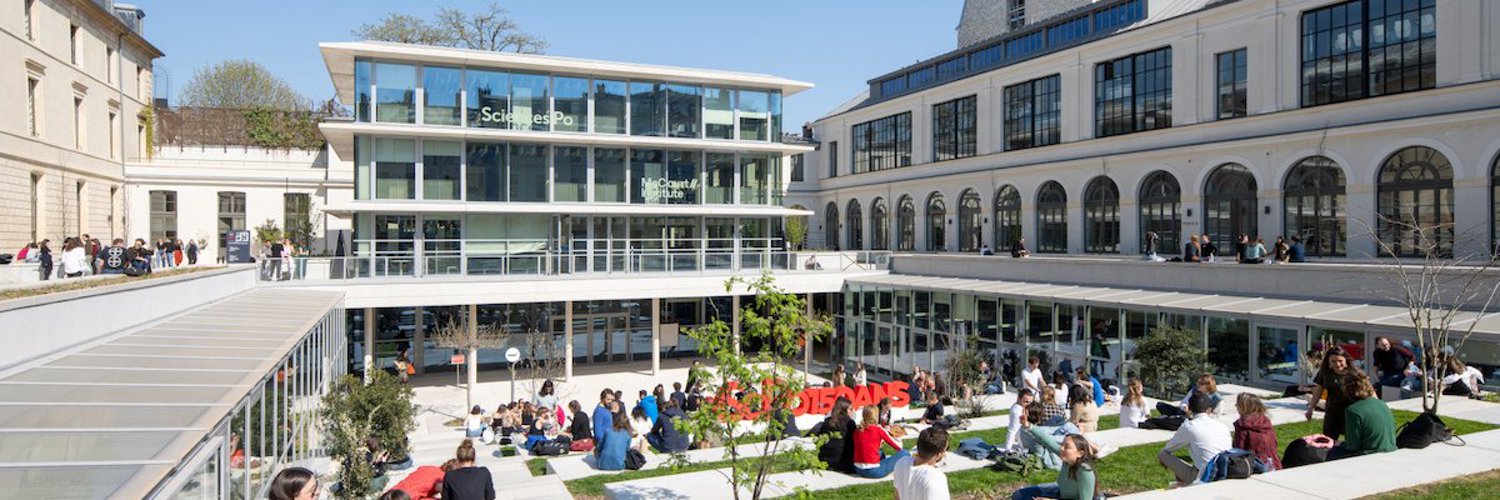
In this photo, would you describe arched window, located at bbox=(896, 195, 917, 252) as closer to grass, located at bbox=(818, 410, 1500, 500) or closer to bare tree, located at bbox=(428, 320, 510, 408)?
→ bare tree, located at bbox=(428, 320, 510, 408)

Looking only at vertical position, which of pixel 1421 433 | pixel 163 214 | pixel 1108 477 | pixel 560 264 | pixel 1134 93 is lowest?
pixel 1108 477

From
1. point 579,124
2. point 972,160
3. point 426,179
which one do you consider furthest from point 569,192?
point 972,160

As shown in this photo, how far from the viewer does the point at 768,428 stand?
8742mm

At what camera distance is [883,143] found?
50.3m

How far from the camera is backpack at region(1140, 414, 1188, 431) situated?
524 inches

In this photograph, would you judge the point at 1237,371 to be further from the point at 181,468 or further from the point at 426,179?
the point at 426,179

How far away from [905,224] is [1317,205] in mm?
22491

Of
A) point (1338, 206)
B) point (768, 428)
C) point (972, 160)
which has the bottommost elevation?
point (768, 428)

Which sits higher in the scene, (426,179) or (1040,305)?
(426,179)

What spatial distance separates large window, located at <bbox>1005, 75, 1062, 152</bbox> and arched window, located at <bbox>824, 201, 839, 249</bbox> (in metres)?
16.0

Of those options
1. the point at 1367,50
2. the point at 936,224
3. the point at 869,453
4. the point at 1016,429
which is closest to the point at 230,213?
the point at 936,224

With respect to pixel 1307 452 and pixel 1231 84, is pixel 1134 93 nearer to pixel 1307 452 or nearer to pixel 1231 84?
pixel 1231 84

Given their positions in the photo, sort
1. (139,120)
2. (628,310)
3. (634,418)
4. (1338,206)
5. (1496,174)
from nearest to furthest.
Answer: (634,418)
(1496,174)
(1338,206)
(628,310)
(139,120)

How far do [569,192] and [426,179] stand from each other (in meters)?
4.92
